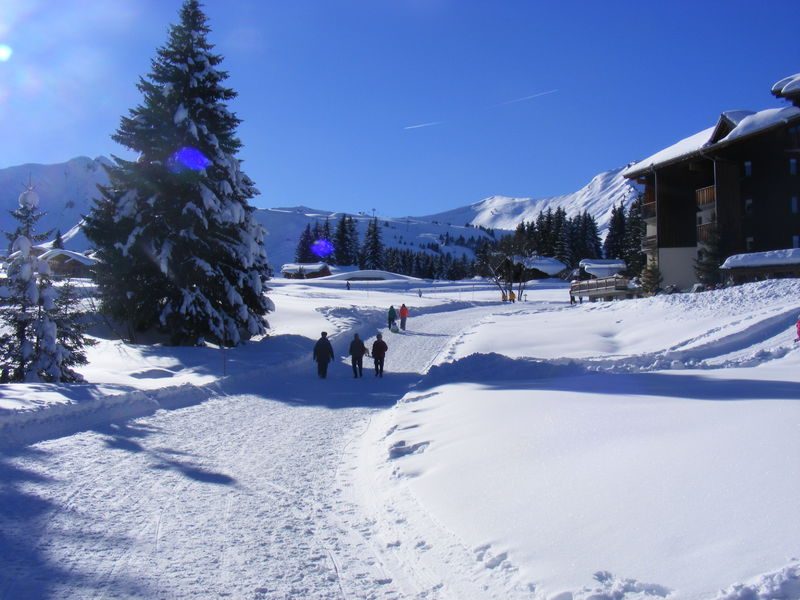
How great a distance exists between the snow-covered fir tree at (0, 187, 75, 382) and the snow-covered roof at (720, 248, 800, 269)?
28309mm

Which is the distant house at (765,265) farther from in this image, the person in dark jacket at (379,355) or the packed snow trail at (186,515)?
the packed snow trail at (186,515)

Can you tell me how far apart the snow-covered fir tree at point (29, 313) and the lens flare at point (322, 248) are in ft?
354

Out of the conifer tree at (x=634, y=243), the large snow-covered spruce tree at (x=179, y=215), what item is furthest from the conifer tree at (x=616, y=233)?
the large snow-covered spruce tree at (x=179, y=215)

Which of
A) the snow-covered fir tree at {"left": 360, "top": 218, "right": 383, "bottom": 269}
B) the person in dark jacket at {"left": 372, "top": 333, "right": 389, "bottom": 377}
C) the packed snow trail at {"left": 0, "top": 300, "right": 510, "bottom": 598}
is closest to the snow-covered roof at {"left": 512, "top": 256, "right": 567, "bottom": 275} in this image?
the snow-covered fir tree at {"left": 360, "top": 218, "right": 383, "bottom": 269}

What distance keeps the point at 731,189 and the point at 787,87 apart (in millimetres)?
5994

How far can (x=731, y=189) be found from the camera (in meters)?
38.2

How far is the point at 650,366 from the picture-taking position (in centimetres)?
1739

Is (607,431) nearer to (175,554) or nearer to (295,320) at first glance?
(175,554)

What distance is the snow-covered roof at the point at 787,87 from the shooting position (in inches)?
1411

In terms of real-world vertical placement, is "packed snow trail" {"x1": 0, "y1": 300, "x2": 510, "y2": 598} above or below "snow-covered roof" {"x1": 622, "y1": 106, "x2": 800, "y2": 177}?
below

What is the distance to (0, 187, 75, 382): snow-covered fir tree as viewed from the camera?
645 inches

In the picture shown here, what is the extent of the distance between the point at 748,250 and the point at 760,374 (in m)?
28.0

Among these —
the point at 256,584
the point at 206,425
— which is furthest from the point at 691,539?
the point at 206,425

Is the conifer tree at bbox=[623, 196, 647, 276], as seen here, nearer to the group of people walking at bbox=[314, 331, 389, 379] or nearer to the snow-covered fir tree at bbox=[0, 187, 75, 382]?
the group of people walking at bbox=[314, 331, 389, 379]
